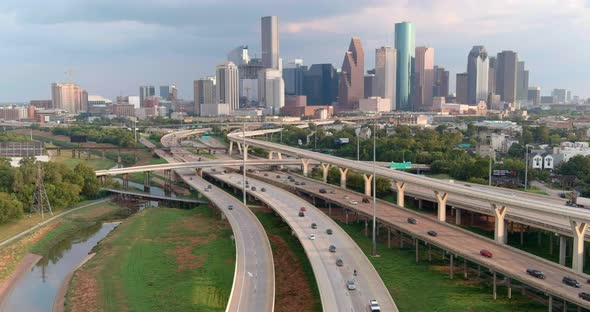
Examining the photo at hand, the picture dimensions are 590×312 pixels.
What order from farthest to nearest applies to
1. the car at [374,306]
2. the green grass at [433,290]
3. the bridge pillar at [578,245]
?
the bridge pillar at [578,245], the green grass at [433,290], the car at [374,306]

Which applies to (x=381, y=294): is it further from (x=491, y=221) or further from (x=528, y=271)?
(x=491, y=221)

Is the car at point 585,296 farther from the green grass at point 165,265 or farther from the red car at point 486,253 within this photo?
the green grass at point 165,265

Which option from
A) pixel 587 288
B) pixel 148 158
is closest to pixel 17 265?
pixel 587 288

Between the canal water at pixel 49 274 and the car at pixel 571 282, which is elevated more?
the car at pixel 571 282

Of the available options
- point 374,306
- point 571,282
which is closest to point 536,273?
point 571,282

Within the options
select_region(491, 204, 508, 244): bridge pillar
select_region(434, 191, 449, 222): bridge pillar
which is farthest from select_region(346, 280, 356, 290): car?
select_region(434, 191, 449, 222): bridge pillar

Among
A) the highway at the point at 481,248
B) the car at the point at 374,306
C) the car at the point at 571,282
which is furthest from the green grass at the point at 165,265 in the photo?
the car at the point at 571,282

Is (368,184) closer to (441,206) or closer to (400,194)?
(400,194)
